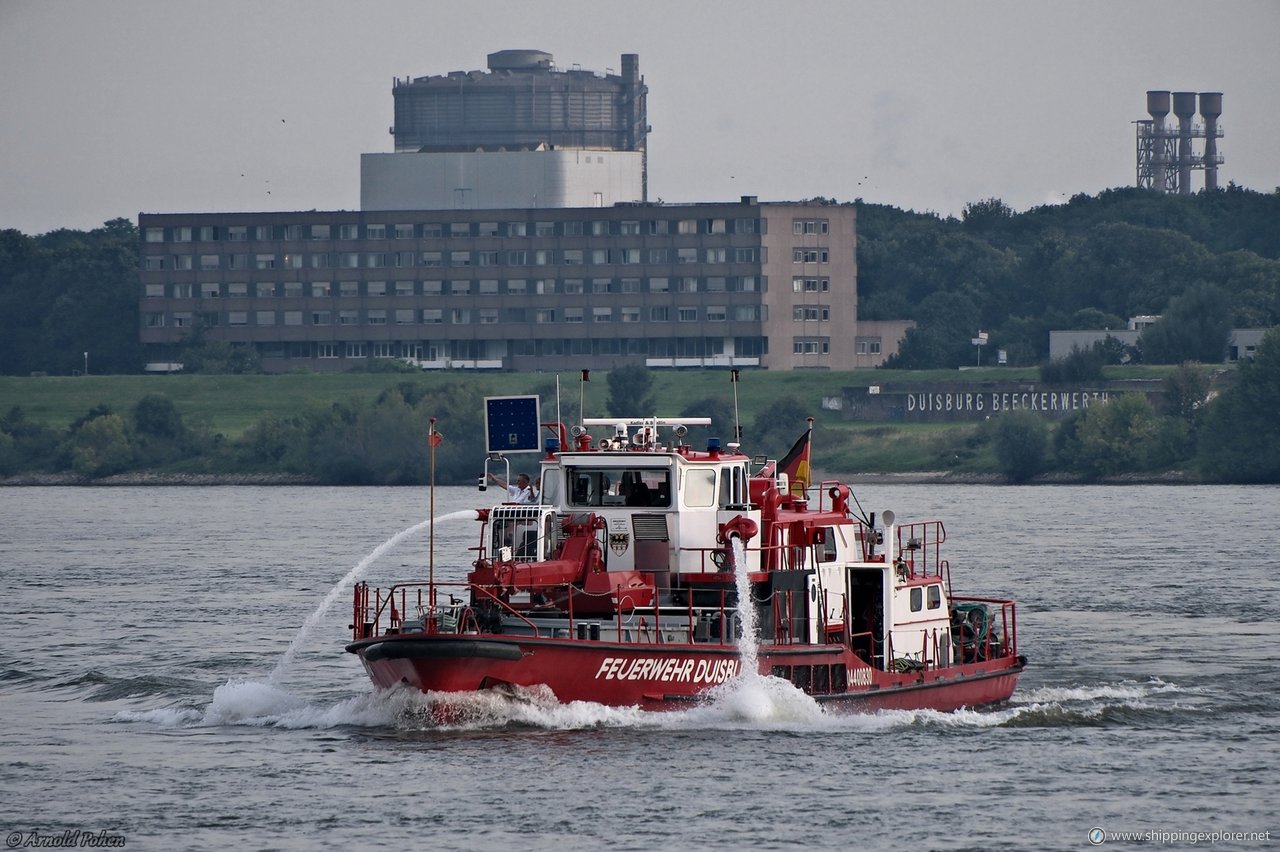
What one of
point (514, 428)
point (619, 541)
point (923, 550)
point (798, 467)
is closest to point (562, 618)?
point (619, 541)

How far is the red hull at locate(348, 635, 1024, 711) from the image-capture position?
37.0 metres

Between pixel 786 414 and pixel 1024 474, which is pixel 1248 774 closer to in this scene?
pixel 1024 474

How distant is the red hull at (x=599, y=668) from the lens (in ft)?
Answer: 121

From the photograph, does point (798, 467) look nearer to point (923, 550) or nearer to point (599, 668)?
point (923, 550)

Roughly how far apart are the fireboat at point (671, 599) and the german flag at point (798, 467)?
0.06 meters

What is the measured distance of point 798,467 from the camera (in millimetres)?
44562

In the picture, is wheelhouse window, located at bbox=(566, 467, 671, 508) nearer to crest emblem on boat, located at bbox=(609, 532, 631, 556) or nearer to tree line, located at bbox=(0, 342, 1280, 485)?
crest emblem on boat, located at bbox=(609, 532, 631, 556)

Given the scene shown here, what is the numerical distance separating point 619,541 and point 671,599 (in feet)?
4.98

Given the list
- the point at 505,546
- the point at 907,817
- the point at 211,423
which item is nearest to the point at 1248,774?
the point at 907,817

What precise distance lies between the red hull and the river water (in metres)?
0.40

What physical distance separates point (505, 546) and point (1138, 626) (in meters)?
25.3

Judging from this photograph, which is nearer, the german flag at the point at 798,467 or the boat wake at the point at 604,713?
the boat wake at the point at 604,713

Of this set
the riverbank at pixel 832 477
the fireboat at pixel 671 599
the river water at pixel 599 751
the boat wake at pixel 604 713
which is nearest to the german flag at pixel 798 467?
the fireboat at pixel 671 599

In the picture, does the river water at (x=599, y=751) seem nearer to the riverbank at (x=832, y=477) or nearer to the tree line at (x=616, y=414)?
the tree line at (x=616, y=414)
